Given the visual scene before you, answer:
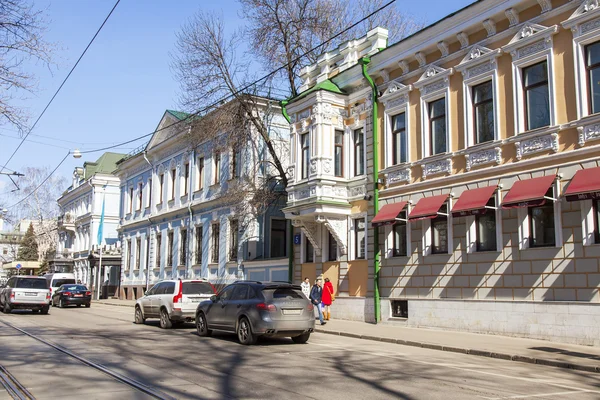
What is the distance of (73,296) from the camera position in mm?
34281

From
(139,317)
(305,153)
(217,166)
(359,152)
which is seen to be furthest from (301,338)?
(217,166)

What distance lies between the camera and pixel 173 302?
18625 millimetres

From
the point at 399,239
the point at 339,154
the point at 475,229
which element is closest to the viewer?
the point at 475,229

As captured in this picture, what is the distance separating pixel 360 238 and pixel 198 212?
1552 cm

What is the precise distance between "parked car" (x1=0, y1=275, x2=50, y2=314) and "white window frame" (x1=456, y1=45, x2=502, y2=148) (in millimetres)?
19586

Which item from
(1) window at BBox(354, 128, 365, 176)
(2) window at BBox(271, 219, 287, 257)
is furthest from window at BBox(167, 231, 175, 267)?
(1) window at BBox(354, 128, 365, 176)

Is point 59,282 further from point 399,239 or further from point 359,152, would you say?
point 399,239

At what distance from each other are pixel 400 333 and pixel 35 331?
1081 cm

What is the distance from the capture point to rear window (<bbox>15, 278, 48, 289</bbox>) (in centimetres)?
2611

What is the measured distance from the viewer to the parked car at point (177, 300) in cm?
1858

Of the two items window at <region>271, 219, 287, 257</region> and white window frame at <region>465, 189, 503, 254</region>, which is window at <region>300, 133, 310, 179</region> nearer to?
window at <region>271, 219, 287, 257</region>

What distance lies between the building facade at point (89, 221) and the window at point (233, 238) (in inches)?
849

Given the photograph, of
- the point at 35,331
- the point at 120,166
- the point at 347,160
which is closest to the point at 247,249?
the point at 347,160

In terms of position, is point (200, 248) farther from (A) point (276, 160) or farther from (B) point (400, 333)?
(B) point (400, 333)
